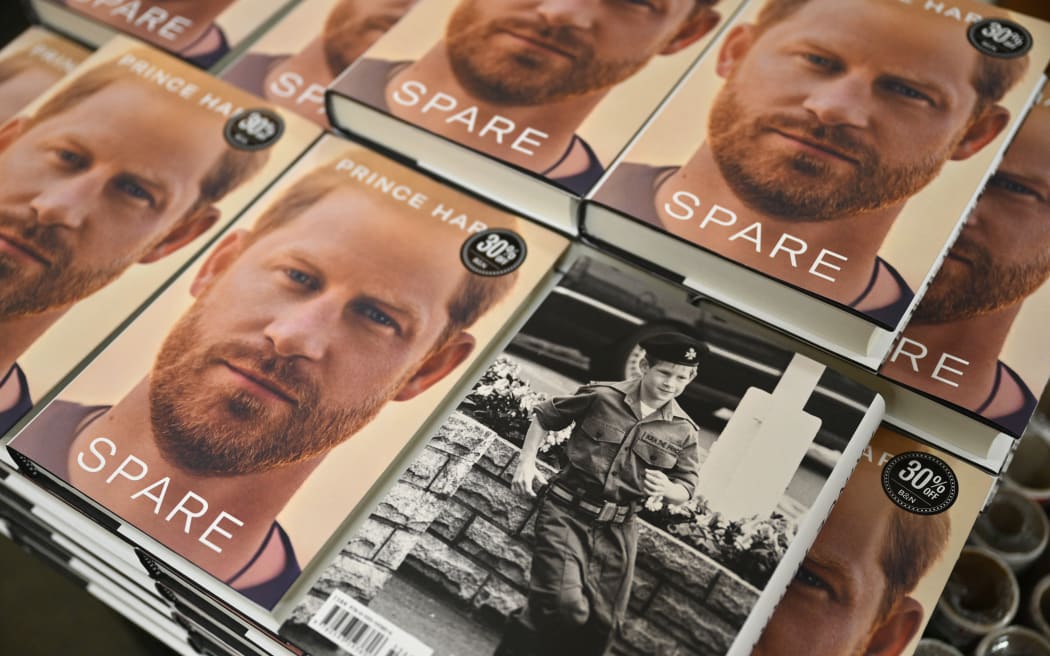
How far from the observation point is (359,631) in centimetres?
53

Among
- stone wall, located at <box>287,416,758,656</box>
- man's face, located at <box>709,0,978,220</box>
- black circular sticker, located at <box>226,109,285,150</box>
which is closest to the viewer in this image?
stone wall, located at <box>287,416,758,656</box>

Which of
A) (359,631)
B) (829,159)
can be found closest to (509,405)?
(359,631)

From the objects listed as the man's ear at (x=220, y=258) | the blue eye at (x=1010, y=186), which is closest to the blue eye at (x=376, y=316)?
the man's ear at (x=220, y=258)

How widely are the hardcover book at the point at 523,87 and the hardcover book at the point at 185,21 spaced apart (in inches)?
5.6

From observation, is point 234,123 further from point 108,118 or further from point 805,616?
point 805,616

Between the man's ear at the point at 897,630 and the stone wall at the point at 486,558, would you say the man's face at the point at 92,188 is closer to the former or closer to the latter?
the stone wall at the point at 486,558

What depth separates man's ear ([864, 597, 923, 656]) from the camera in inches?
22.2

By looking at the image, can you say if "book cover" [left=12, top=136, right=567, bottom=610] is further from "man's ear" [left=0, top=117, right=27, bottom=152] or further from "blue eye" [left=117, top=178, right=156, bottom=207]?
"man's ear" [left=0, top=117, right=27, bottom=152]

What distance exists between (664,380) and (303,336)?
0.24 metres

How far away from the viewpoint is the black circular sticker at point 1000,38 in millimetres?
682

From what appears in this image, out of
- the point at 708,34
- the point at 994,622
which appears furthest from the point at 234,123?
the point at 994,622

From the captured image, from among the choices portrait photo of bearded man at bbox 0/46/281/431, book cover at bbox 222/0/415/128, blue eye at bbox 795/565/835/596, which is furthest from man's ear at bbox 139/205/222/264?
blue eye at bbox 795/565/835/596

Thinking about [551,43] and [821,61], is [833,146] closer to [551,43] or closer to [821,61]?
[821,61]

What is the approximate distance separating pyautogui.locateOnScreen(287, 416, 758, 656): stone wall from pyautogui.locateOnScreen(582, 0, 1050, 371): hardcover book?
0.17m
